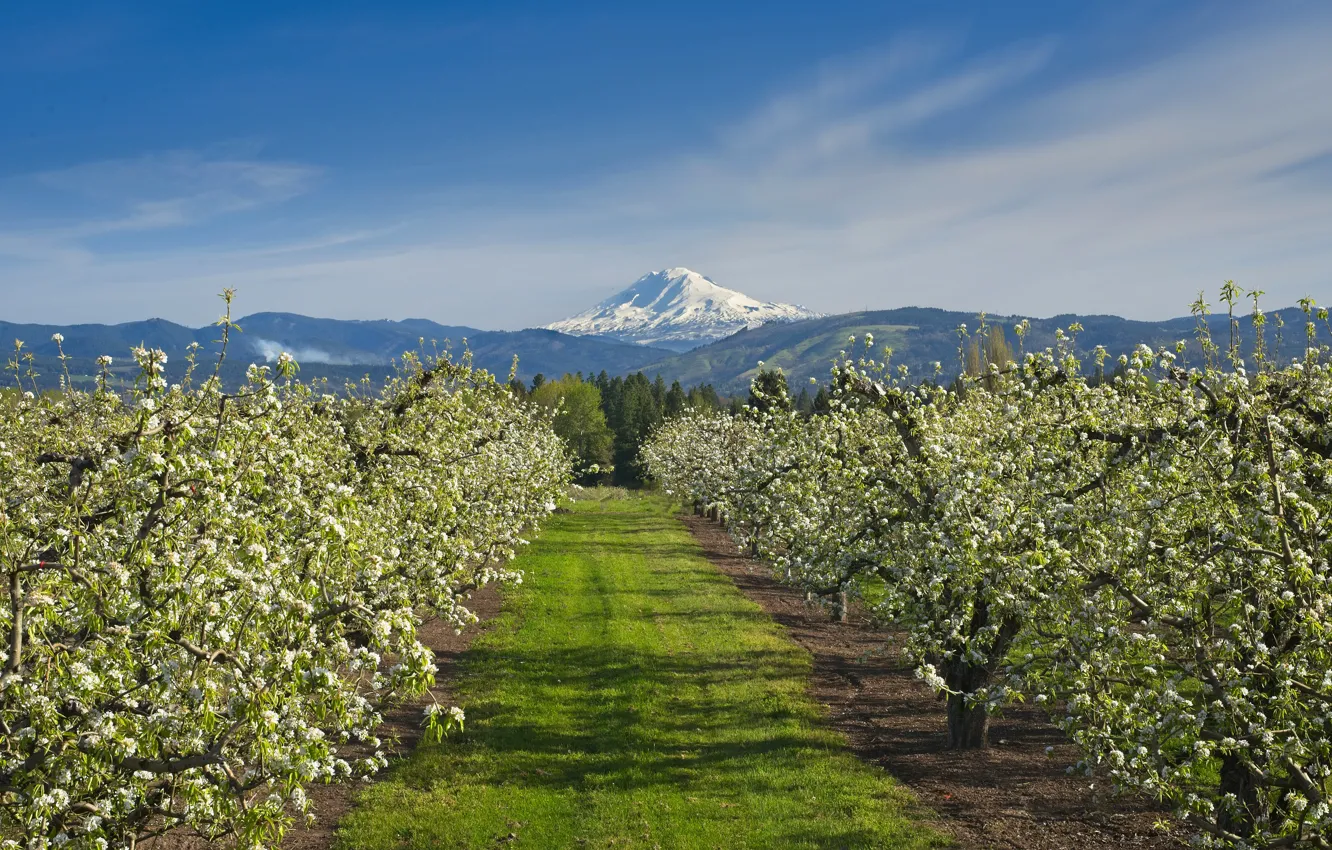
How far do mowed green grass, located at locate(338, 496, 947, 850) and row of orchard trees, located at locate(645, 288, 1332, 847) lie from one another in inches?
152

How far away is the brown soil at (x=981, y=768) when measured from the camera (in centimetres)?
1541

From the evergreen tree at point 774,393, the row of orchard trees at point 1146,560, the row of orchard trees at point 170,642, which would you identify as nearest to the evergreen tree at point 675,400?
the evergreen tree at point 774,393

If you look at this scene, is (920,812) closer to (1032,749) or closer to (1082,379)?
(1032,749)

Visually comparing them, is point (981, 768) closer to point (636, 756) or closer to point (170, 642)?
point (636, 756)

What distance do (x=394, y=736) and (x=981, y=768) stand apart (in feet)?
44.2

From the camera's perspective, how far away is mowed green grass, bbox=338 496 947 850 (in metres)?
16.0

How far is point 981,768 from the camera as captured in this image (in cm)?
1878

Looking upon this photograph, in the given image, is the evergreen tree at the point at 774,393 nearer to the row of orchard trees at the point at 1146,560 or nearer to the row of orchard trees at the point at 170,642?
the row of orchard trees at the point at 1146,560

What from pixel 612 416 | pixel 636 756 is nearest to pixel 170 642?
pixel 636 756

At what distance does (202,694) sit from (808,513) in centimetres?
1809

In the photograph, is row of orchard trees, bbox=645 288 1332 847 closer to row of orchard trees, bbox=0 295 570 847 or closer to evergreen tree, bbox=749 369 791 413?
evergreen tree, bbox=749 369 791 413

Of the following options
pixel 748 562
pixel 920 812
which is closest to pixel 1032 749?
pixel 920 812

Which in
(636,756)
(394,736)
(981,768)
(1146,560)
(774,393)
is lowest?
(636,756)

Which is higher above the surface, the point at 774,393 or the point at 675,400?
the point at 774,393
